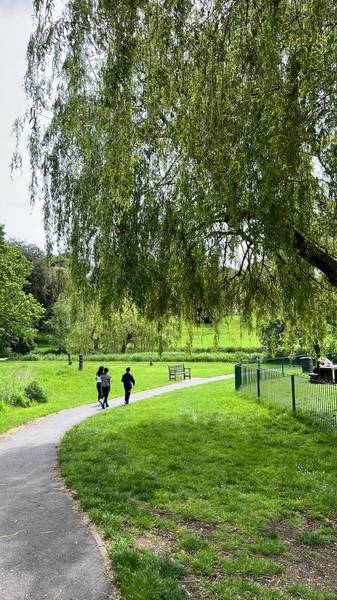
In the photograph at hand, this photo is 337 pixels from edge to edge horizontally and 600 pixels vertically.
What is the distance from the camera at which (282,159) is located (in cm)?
713

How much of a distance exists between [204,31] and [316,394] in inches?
404

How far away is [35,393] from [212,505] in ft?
48.9

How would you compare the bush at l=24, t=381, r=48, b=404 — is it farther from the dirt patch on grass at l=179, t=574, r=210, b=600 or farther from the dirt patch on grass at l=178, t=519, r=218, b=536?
the dirt patch on grass at l=179, t=574, r=210, b=600

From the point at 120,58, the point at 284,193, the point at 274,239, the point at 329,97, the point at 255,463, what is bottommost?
the point at 255,463

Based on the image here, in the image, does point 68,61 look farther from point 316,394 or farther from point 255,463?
point 316,394

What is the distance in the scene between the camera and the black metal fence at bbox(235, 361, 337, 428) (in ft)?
42.8

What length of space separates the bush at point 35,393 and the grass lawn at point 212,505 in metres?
7.33

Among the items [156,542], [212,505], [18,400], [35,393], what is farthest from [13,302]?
[156,542]

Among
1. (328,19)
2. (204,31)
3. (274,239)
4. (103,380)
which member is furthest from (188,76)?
(103,380)

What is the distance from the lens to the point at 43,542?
549 centimetres

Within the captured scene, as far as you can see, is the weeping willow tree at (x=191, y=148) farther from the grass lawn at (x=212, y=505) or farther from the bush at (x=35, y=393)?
the bush at (x=35, y=393)

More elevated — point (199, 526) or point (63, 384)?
point (63, 384)

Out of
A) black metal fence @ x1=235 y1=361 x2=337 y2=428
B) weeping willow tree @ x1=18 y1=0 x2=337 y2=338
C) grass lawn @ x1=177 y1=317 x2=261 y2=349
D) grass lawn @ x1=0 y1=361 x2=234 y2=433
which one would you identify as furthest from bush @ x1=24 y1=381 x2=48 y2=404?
weeping willow tree @ x1=18 y1=0 x2=337 y2=338

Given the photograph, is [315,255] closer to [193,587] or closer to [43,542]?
[193,587]
